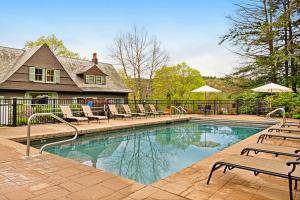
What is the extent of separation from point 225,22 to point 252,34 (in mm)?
2529

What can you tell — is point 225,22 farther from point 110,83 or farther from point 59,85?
point 59,85

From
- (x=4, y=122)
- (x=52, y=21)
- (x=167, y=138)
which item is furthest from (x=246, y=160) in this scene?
(x=52, y=21)

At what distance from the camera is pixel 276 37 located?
55.1 feet

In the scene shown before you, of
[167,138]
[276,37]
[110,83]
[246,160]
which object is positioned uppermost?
[276,37]

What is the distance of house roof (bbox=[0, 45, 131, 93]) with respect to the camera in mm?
16031

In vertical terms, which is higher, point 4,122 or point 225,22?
point 225,22

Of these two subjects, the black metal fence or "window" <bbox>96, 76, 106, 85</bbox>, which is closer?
the black metal fence

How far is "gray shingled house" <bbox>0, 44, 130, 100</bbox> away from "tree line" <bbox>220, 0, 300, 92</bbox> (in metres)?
11.0

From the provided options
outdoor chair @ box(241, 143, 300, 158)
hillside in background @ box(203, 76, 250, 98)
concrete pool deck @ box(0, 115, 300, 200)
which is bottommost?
concrete pool deck @ box(0, 115, 300, 200)

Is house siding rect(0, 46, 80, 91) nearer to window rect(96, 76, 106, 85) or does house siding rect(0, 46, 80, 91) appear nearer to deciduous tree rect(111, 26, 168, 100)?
window rect(96, 76, 106, 85)

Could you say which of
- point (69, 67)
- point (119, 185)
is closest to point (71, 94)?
point (69, 67)

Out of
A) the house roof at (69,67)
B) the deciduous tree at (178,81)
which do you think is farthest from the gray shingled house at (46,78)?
the deciduous tree at (178,81)

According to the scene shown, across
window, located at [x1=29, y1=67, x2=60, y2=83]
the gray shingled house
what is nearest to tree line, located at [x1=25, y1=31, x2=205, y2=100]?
the gray shingled house

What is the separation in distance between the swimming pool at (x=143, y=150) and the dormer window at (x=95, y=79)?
1106 centimetres
